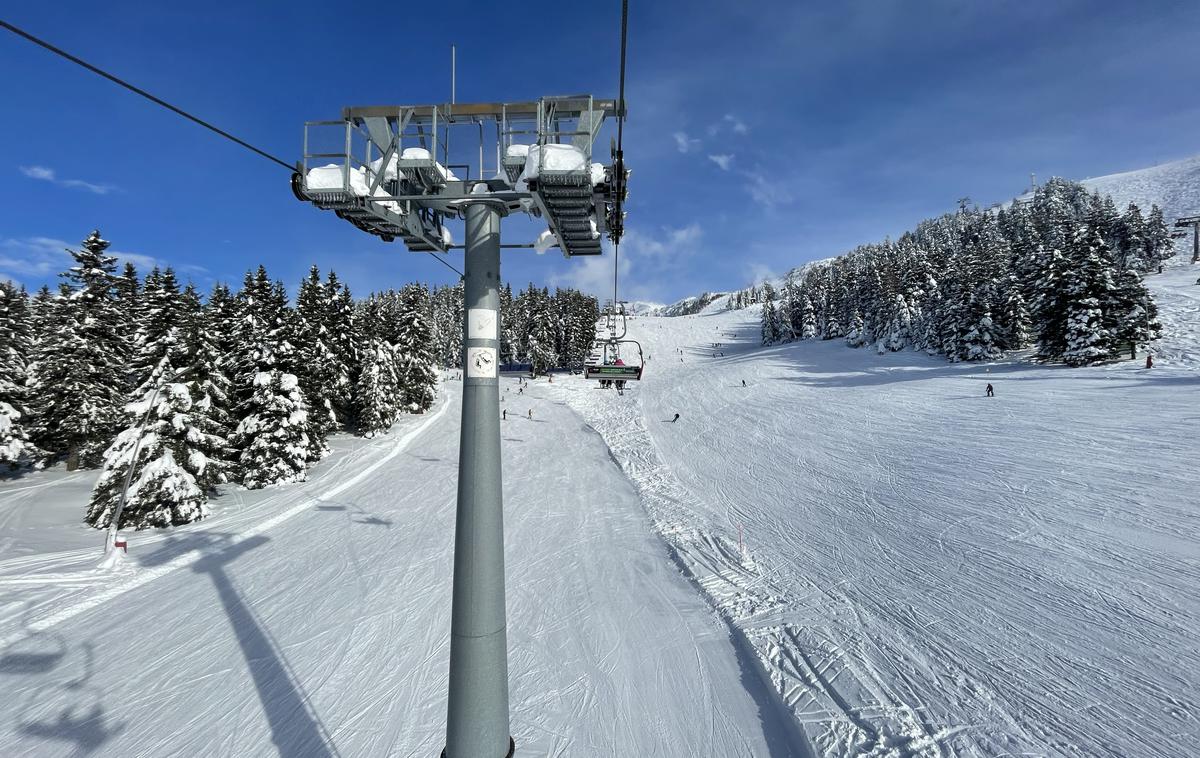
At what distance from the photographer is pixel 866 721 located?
751cm

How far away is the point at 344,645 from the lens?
10281 mm

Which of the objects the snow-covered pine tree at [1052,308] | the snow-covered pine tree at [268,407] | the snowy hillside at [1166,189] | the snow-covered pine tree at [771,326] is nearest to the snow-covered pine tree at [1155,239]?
the snow-covered pine tree at [771,326]

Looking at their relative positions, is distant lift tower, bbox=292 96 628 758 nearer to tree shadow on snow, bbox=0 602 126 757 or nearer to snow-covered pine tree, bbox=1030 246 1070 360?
tree shadow on snow, bbox=0 602 126 757

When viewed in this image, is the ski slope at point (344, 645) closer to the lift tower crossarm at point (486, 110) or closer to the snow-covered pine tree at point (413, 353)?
the lift tower crossarm at point (486, 110)

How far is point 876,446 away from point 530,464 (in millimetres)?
18684

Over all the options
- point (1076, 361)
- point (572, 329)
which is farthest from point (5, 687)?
point (572, 329)

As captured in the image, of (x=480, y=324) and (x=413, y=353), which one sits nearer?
(x=480, y=324)

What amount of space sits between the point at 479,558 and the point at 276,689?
29.2 feet

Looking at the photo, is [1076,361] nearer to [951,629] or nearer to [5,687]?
[951,629]

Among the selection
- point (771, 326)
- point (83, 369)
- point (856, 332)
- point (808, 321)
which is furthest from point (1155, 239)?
point (83, 369)

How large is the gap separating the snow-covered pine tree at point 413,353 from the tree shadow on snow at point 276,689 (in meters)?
32.9

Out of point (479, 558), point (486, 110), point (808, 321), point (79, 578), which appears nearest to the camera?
point (479, 558)

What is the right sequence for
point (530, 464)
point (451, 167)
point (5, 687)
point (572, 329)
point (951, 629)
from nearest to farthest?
point (451, 167) < point (5, 687) < point (951, 629) < point (530, 464) < point (572, 329)

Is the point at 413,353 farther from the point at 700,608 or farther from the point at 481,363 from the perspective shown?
the point at 481,363
